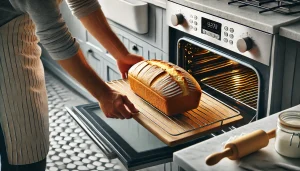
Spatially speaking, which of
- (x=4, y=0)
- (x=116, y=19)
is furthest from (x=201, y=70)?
(x=4, y=0)

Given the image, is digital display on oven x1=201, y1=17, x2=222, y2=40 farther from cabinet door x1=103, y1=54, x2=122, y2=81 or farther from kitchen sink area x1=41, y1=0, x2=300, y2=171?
cabinet door x1=103, y1=54, x2=122, y2=81

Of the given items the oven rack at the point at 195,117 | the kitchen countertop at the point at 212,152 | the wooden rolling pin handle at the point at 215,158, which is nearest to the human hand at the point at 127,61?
the oven rack at the point at 195,117

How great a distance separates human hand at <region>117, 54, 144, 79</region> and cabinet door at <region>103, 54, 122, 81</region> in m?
0.61

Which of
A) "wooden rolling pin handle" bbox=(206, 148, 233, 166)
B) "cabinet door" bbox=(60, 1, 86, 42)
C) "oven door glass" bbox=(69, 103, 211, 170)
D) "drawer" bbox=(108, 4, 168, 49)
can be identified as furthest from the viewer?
"cabinet door" bbox=(60, 1, 86, 42)

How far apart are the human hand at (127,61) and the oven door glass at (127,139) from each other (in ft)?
0.65

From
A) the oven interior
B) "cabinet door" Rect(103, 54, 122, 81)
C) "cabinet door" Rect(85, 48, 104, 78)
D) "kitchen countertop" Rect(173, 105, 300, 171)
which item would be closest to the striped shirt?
the oven interior

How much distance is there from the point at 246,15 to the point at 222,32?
0.12 metres

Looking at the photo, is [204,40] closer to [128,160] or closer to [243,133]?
[128,160]

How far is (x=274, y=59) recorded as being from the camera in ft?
4.78

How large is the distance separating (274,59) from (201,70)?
48 cm

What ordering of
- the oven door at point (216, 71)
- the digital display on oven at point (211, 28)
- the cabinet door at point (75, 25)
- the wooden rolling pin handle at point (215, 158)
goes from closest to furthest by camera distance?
the wooden rolling pin handle at point (215, 158), the digital display on oven at point (211, 28), the oven door at point (216, 71), the cabinet door at point (75, 25)

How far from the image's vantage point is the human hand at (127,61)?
1.76 meters

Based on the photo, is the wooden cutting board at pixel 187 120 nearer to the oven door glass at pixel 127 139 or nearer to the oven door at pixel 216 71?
the oven door glass at pixel 127 139

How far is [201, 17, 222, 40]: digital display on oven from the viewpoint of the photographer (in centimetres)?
164
